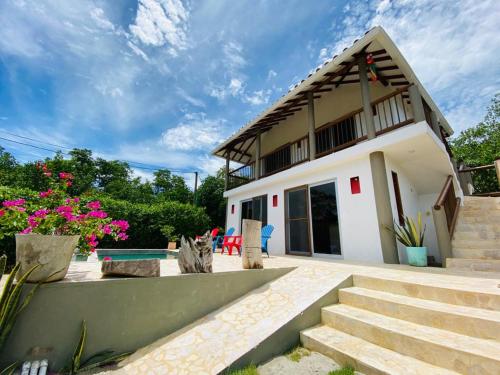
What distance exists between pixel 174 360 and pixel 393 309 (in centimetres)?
256

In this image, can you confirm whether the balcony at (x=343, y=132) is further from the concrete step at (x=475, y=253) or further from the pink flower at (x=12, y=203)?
the pink flower at (x=12, y=203)

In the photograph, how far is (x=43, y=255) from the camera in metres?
2.07

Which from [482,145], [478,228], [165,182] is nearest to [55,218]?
[478,228]

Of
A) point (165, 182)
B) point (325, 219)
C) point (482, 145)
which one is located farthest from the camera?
point (165, 182)

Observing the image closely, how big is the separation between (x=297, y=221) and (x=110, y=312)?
19.4 feet

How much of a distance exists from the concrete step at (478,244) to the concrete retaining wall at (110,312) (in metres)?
5.06

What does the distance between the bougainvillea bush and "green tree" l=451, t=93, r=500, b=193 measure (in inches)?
775

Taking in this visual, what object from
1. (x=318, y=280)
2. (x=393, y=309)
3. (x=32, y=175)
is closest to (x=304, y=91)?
(x=318, y=280)

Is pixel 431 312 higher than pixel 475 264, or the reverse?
pixel 475 264

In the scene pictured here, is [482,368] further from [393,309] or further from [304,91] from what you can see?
[304,91]

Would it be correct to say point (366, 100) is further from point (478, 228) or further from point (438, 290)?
point (438, 290)

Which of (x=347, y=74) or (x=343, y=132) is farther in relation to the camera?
(x=343, y=132)

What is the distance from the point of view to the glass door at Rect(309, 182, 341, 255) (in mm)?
6113

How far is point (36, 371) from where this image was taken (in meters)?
1.89
